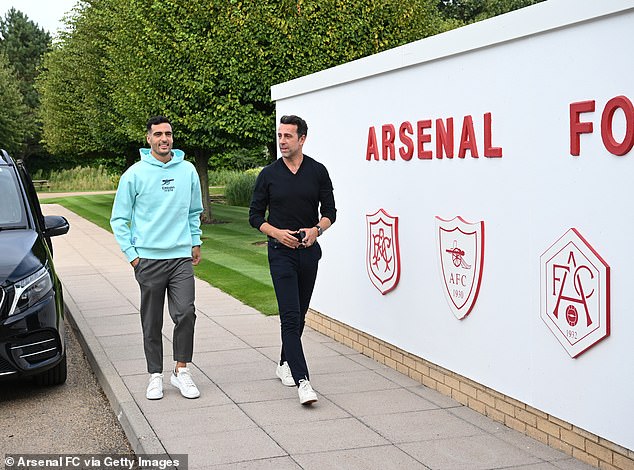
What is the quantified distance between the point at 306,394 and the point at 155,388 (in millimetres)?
1169

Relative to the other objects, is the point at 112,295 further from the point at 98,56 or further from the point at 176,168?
the point at 98,56

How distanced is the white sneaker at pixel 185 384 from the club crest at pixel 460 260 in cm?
193

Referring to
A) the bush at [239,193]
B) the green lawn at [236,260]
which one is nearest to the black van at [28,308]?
the green lawn at [236,260]

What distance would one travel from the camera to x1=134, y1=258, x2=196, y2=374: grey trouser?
23.9 feet

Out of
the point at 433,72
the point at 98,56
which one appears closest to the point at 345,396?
the point at 433,72

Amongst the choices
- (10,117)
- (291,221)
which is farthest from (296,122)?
(10,117)

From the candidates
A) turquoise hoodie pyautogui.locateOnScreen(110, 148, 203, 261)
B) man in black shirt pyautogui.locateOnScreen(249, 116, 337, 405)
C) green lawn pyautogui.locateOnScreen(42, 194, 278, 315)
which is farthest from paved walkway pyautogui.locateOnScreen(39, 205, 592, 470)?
green lawn pyautogui.locateOnScreen(42, 194, 278, 315)

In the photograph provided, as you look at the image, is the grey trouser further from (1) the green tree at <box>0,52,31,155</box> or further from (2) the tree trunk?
(1) the green tree at <box>0,52,31,155</box>

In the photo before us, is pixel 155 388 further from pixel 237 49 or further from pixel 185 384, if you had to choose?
pixel 237 49

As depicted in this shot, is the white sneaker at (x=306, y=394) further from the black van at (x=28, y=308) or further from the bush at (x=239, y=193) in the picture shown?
the bush at (x=239, y=193)

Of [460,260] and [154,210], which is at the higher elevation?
[154,210]

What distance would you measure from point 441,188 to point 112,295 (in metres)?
6.99

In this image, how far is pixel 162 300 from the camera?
7371 millimetres

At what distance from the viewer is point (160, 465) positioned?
224 inches
